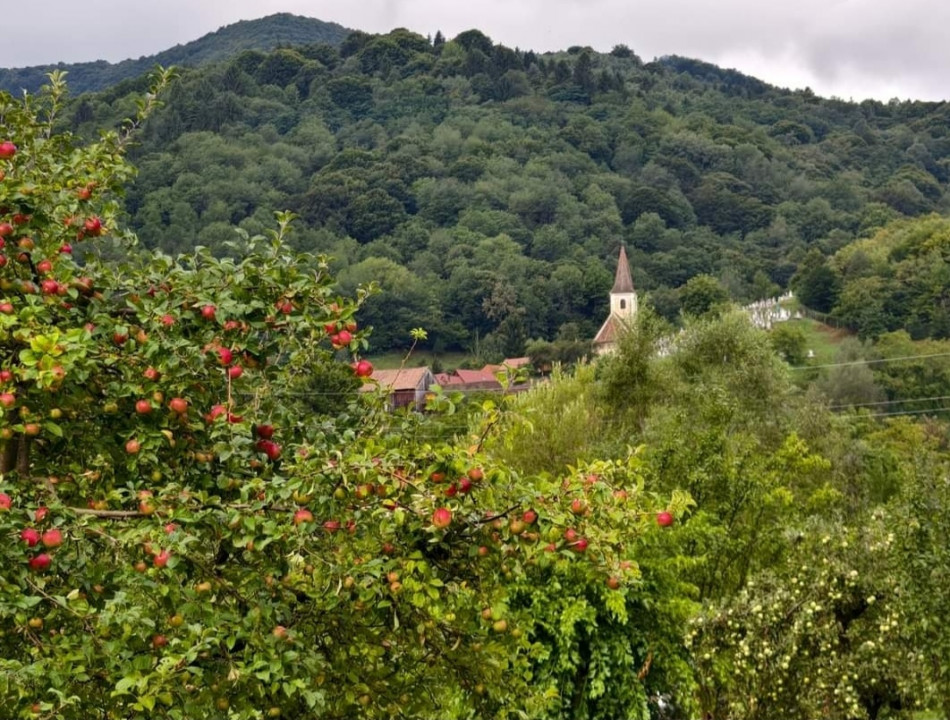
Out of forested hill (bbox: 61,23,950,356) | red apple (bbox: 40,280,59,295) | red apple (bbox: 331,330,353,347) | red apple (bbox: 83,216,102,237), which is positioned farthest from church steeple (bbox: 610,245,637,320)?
red apple (bbox: 40,280,59,295)

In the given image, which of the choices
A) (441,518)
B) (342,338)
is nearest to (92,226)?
(342,338)

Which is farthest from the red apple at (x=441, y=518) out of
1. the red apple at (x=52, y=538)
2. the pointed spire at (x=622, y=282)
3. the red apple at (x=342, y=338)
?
the pointed spire at (x=622, y=282)

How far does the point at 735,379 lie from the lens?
26.2m

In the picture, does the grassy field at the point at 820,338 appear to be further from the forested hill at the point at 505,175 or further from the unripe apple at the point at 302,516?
the unripe apple at the point at 302,516

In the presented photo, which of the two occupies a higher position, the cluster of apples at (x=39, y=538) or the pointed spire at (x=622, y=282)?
the cluster of apples at (x=39, y=538)

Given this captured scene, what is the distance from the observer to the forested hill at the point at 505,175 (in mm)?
104312

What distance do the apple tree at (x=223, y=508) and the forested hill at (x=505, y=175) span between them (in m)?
82.7

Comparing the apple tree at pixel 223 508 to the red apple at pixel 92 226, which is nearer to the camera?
the apple tree at pixel 223 508

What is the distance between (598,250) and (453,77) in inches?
2480

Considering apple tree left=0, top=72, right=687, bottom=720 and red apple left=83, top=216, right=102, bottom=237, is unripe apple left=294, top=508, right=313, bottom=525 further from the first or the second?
red apple left=83, top=216, right=102, bottom=237

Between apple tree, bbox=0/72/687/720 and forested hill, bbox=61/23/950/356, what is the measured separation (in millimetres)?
82736

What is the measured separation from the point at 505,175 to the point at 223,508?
444ft

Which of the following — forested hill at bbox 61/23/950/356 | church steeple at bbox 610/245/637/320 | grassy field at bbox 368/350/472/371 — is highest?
forested hill at bbox 61/23/950/356

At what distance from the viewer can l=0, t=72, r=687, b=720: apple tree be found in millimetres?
4016
